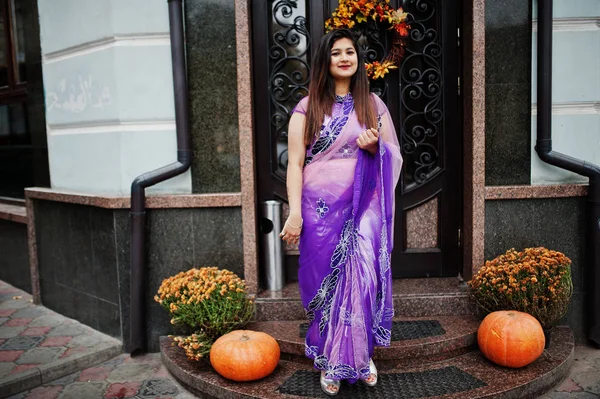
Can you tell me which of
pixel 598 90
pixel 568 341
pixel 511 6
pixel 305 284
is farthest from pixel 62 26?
pixel 568 341

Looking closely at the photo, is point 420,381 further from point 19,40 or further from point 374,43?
point 19,40

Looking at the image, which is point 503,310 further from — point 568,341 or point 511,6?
point 511,6

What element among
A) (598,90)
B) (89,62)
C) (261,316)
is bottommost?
(261,316)

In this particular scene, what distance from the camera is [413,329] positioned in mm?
4309

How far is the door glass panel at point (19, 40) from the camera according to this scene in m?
6.21

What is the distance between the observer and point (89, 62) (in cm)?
476

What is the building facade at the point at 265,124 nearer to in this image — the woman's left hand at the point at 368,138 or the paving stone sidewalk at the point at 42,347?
the paving stone sidewalk at the point at 42,347

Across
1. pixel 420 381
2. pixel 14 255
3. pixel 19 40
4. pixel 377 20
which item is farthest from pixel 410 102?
pixel 14 255

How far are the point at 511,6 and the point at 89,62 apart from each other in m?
3.59


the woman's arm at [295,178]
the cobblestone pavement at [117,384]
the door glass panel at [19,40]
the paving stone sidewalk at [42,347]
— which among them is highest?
the door glass panel at [19,40]

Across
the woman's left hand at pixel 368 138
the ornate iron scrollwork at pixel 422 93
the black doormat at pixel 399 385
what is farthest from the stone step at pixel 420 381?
the ornate iron scrollwork at pixel 422 93

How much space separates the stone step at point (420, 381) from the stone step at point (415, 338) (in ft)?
0.22

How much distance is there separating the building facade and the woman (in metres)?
1.09

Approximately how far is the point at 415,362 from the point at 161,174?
245 cm
